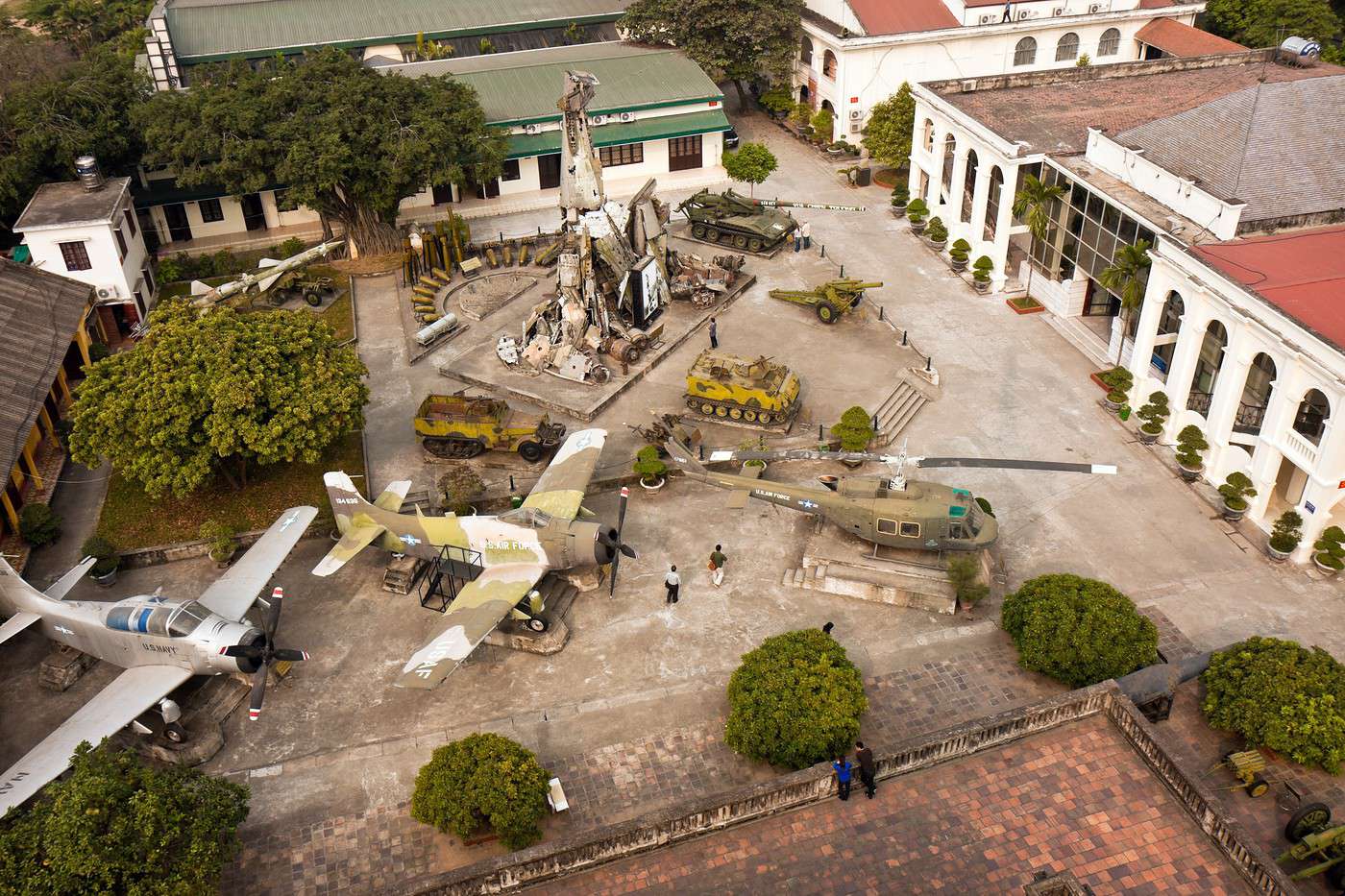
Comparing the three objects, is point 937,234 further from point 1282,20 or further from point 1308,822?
point 1308,822

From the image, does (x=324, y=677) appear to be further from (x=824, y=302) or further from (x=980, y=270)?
(x=980, y=270)

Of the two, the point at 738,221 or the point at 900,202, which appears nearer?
the point at 738,221

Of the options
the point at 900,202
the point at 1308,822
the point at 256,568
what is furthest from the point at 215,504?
the point at 900,202

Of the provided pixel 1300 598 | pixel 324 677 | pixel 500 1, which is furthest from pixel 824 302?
pixel 500 1

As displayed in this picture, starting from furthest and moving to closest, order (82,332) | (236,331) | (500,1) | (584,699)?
(500,1)
(82,332)
(236,331)
(584,699)

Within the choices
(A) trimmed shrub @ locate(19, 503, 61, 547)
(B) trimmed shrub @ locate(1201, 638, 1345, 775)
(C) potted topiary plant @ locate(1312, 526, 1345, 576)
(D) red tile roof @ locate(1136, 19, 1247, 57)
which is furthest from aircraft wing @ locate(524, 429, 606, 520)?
(D) red tile roof @ locate(1136, 19, 1247, 57)

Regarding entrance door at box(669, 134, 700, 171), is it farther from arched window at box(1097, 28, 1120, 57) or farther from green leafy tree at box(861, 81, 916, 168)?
arched window at box(1097, 28, 1120, 57)
